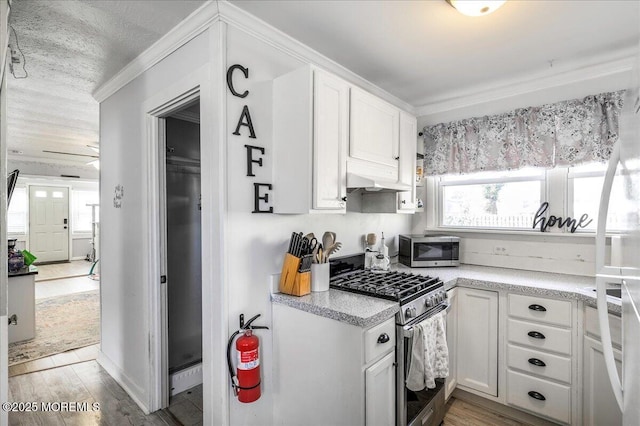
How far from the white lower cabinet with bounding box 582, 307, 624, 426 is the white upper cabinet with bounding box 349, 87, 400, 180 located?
1.55 meters

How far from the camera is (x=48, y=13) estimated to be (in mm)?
1649

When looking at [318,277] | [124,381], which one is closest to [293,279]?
[318,277]

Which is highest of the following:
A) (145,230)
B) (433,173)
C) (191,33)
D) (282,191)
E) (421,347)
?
(191,33)

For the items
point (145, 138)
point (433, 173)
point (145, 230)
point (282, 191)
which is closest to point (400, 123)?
point (433, 173)

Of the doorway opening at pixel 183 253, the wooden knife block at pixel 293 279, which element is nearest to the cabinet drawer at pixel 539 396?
the wooden knife block at pixel 293 279

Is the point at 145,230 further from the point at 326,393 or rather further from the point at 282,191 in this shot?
the point at 326,393

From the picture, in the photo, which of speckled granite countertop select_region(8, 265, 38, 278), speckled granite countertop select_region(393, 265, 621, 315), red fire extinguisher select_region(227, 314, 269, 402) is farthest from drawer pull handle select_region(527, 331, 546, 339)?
speckled granite countertop select_region(8, 265, 38, 278)

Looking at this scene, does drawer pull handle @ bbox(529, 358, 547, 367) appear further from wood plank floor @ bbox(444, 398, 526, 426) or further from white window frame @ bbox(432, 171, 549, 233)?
white window frame @ bbox(432, 171, 549, 233)

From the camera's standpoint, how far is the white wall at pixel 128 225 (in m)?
2.17

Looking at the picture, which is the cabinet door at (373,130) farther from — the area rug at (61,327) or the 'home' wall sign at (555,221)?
the area rug at (61,327)

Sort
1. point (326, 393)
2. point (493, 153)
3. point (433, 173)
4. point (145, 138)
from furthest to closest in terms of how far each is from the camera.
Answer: point (433, 173), point (493, 153), point (145, 138), point (326, 393)

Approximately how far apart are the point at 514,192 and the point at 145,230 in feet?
9.92

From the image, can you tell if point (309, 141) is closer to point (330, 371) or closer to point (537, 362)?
point (330, 371)

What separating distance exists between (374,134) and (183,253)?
6.14 feet
